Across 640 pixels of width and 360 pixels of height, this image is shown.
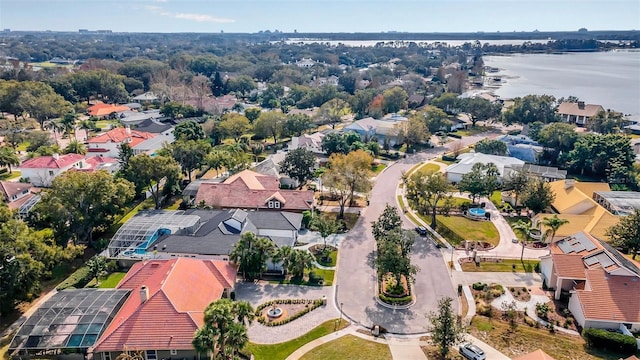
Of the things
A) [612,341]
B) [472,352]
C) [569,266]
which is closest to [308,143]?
[569,266]

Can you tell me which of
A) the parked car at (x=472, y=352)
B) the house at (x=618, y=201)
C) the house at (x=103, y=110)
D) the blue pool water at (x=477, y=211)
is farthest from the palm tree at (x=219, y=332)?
the house at (x=103, y=110)

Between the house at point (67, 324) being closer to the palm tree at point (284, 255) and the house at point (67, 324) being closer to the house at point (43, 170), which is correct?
the palm tree at point (284, 255)

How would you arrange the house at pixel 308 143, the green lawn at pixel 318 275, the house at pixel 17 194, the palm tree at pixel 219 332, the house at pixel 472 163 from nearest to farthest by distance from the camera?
the palm tree at pixel 219 332 → the green lawn at pixel 318 275 → the house at pixel 17 194 → the house at pixel 472 163 → the house at pixel 308 143

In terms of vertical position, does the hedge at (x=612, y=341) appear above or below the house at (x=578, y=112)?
below

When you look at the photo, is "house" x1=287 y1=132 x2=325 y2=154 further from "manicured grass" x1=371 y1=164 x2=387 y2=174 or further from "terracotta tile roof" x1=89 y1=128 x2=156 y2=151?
"terracotta tile roof" x1=89 y1=128 x2=156 y2=151

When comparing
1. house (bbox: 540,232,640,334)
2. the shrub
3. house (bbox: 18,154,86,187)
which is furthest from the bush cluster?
house (bbox: 18,154,86,187)

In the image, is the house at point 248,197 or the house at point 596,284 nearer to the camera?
the house at point 596,284

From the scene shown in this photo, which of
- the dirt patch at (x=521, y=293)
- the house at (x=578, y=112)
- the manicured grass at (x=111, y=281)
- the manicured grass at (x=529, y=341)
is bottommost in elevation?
the manicured grass at (x=111, y=281)

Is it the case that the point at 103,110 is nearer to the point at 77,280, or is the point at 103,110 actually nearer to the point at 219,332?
the point at 77,280

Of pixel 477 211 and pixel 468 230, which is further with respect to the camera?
pixel 477 211
